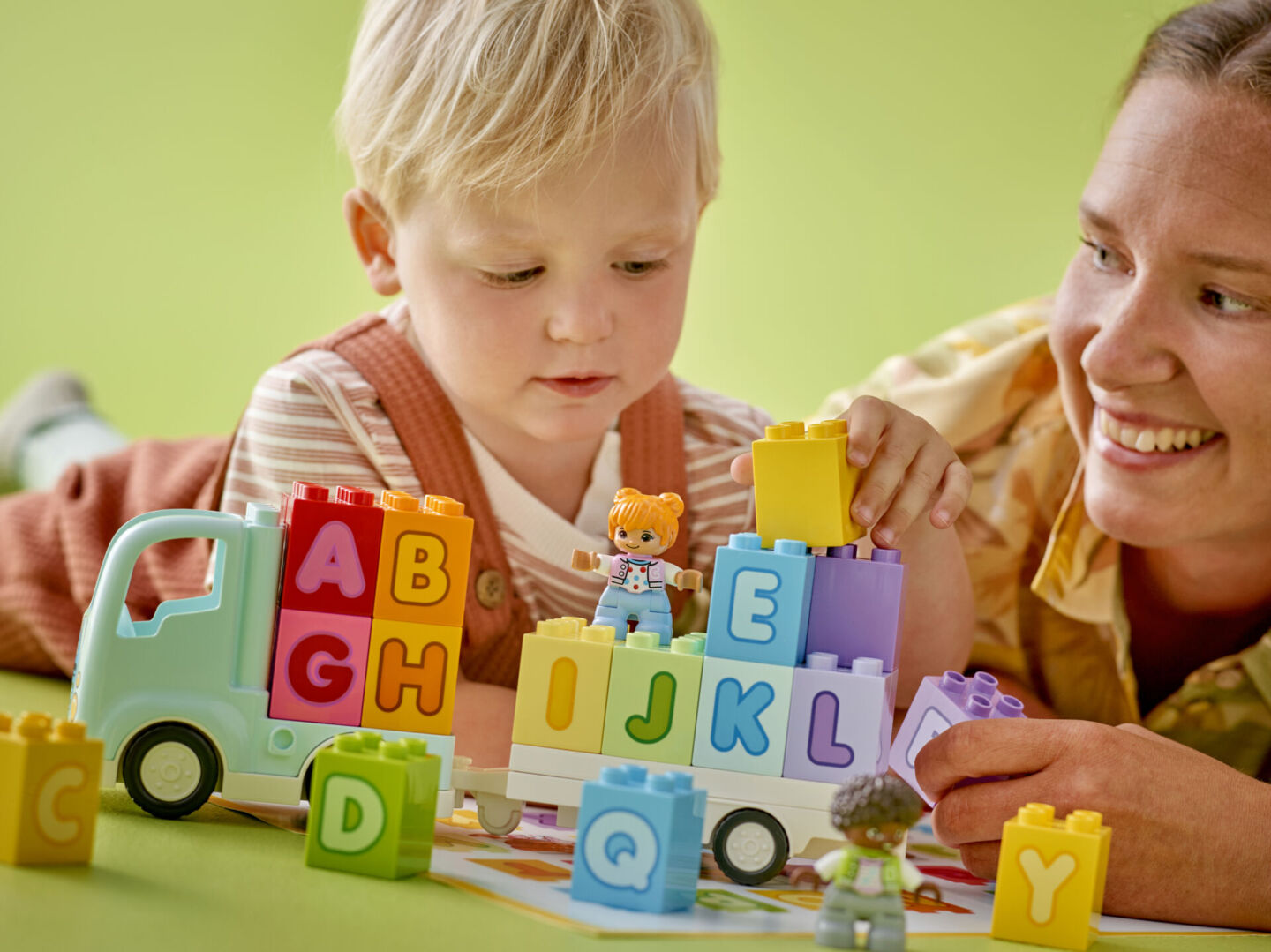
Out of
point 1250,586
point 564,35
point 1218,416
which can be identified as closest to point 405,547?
point 564,35

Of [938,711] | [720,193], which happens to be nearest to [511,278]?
[938,711]

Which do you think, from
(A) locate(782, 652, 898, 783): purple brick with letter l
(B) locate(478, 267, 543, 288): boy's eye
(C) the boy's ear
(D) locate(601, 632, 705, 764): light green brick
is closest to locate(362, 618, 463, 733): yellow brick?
(D) locate(601, 632, 705, 764): light green brick

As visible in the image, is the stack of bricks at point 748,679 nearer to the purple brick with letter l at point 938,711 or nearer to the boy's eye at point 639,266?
the purple brick with letter l at point 938,711

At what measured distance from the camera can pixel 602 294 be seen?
121 centimetres

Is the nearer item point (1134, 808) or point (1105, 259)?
point (1134, 808)

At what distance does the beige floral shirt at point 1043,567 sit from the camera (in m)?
1.32

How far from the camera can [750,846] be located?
33.1 inches

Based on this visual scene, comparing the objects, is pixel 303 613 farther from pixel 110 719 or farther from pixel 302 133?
pixel 302 133

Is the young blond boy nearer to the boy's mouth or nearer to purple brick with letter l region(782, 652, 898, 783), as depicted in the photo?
the boy's mouth

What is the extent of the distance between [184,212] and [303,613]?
2.44 metres

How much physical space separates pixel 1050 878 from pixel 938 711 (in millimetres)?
213

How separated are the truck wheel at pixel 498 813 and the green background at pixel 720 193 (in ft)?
6.37

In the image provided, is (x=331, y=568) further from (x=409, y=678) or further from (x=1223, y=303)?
(x=1223, y=303)

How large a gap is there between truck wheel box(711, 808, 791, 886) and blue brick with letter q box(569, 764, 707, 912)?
Result: 90mm
